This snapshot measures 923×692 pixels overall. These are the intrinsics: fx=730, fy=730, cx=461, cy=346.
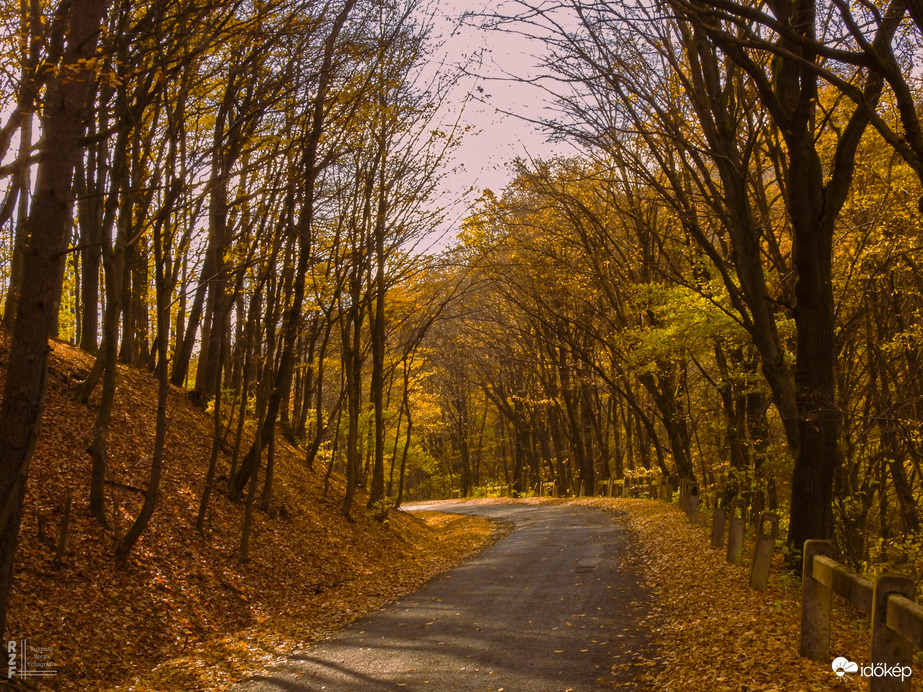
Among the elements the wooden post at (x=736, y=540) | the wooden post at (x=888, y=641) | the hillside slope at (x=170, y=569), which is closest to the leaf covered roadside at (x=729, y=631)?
the wooden post at (x=736, y=540)

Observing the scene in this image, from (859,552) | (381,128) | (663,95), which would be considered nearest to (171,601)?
(663,95)

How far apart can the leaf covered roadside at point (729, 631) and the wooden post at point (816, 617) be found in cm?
12

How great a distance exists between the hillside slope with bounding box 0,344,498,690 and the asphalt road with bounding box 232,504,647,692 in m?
0.66

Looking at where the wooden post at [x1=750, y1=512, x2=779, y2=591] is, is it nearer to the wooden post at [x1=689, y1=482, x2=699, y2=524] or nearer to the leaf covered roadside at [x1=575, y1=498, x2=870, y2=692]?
the leaf covered roadside at [x1=575, y1=498, x2=870, y2=692]

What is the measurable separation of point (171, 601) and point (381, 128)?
11.6m

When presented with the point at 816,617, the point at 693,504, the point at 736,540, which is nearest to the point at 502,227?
the point at 693,504

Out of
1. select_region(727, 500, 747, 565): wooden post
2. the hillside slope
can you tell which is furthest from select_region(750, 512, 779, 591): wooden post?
the hillside slope

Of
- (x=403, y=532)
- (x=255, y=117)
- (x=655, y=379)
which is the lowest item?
(x=403, y=532)

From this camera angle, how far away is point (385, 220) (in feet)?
57.9

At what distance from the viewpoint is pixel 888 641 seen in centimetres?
447

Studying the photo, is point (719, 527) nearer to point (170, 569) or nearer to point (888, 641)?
point (888, 641)

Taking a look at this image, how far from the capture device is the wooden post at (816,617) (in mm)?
5723

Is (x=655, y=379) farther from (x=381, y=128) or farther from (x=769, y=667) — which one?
(x=769, y=667)

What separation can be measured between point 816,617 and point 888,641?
1340mm
